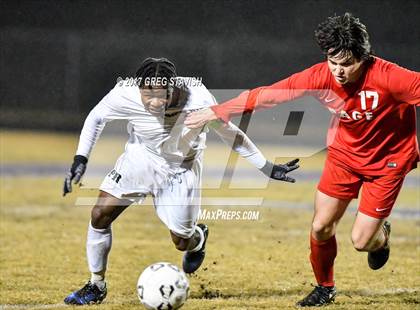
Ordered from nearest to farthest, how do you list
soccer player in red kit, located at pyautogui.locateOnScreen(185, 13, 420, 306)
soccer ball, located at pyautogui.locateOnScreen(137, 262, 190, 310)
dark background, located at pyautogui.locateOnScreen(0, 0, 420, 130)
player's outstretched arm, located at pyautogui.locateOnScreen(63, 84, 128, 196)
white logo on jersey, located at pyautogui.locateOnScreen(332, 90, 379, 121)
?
1. soccer ball, located at pyautogui.locateOnScreen(137, 262, 190, 310)
2. soccer player in red kit, located at pyautogui.locateOnScreen(185, 13, 420, 306)
3. white logo on jersey, located at pyautogui.locateOnScreen(332, 90, 379, 121)
4. player's outstretched arm, located at pyautogui.locateOnScreen(63, 84, 128, 196)
5. dark background, located at pyautogui.locateOnScreen(0, 0, 420, 130)

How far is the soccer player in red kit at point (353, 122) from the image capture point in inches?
208

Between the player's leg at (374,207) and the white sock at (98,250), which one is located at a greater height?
the player's leg at (374,207)

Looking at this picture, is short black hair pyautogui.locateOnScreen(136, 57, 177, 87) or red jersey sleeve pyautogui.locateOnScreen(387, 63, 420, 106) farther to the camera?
short black hair pyautogui.locateOnScreen(136, 57, 177, 87)

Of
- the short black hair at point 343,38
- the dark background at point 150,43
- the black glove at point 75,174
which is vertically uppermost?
the short black hair at point 343,38

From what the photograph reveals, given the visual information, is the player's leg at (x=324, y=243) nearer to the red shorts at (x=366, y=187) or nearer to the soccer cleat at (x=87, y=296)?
the red shorts at (x=366, y=187)

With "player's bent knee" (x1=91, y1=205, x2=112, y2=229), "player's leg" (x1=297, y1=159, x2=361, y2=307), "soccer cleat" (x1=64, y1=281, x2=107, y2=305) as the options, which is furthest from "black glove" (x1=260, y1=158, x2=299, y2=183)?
"soccer cleat" (x1=64, y1=281, x2=107, y2=305)

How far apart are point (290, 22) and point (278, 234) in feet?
24.7

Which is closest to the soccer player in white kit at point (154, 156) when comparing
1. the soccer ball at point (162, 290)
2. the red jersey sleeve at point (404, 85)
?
the soccer ball at point (162, 290)

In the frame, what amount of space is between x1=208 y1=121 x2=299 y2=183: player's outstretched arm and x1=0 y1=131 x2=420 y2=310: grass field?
1.05 meters

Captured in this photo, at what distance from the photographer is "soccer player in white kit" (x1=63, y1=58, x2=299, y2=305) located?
588cm

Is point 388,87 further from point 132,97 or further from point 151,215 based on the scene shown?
point 151,215

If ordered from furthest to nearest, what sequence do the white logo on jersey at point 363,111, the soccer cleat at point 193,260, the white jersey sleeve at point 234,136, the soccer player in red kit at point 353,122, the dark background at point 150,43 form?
the dark background at point 150,43, the soccer cleat at point 193,260, the white jersey sleeve at point 234,136, the white logo on jersey at point 363,111, the soccer player in red kit at point 353,122

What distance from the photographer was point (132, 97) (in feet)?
19.8

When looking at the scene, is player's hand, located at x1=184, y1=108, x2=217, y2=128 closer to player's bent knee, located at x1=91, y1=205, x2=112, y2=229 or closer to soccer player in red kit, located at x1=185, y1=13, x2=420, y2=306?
soccer player in red kit, located at x1=185, y1=13, x2=420, y2=306
